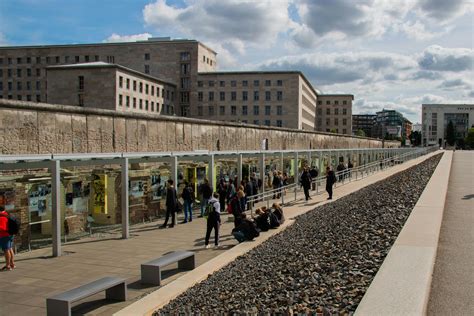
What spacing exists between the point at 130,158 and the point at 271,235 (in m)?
4.34

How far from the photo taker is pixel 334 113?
134500 millimetres

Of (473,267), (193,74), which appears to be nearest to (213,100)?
(193,74)

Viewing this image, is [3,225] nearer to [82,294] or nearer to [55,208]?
[55,208]

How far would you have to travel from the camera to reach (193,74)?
97500 millimetres

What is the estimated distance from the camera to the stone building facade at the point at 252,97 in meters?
98.3

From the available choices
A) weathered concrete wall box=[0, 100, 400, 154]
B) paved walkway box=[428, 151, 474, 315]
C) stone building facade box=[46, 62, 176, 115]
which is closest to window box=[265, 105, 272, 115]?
stone building facade box=[46, 62, 176, 115]

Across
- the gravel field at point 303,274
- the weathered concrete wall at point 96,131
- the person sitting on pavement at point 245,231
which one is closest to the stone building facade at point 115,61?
the weathered concrete wall at point 96,131

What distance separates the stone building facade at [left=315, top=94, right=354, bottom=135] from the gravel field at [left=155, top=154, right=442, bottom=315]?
4743 inches

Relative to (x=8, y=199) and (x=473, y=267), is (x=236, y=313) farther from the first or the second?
(x=8, y=199)

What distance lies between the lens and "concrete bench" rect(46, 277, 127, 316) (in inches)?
248

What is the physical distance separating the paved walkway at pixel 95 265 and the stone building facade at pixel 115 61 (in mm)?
85864

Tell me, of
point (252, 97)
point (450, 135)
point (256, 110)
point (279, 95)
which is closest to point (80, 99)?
point (252, 97)

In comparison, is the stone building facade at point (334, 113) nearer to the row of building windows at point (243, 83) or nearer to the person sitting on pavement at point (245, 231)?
the row of building windows at point (243, 83)

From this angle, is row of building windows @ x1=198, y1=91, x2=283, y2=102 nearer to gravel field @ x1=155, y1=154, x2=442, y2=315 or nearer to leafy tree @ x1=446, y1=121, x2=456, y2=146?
leafy tree @ x1=446, y1=121, x2=456, y2=146
